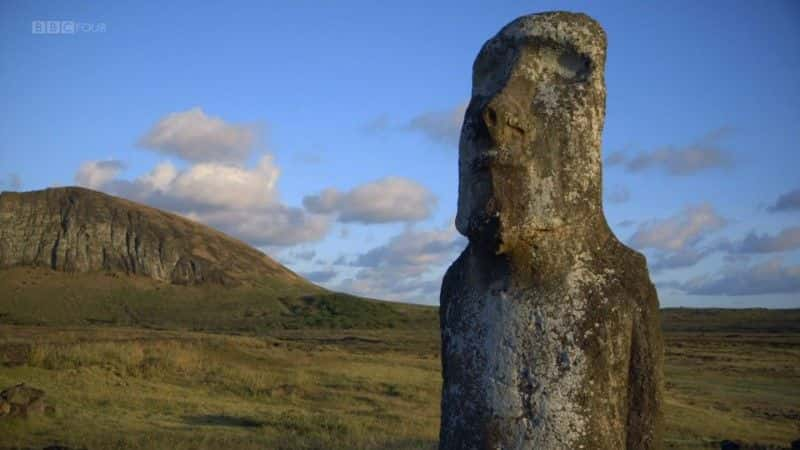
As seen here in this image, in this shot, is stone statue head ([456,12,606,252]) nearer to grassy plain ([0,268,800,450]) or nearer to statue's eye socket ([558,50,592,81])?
statue's eye socket ([558,50,592,81])

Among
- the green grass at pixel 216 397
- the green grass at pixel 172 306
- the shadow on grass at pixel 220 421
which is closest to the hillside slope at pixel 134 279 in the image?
the green grass at pixel 172 306

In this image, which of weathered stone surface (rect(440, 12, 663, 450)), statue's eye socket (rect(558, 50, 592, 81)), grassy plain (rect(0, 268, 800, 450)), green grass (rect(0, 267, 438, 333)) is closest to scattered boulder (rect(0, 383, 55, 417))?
grassy plain (rect(0, 268, 800, 450))

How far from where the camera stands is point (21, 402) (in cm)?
1324

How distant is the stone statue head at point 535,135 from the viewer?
3.22m

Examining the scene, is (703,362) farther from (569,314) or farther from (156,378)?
(569,314)

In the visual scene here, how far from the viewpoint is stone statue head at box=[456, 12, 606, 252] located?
3225 millimetres

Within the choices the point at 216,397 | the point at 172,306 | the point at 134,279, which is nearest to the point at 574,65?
the point at 216,397

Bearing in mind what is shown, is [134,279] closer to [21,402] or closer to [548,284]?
[21,402]

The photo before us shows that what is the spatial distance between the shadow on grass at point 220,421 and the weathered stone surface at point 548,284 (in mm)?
11539

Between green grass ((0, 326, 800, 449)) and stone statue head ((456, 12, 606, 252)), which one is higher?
stone statue head ((456, 12, 606, 252))

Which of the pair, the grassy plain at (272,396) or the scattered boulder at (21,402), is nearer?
the grassy plain at (272,396)

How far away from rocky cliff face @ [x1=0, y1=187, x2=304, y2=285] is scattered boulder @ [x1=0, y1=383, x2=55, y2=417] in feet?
208

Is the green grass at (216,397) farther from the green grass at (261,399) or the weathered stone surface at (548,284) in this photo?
the weathered stone surface at (548,284)

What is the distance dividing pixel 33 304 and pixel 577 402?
6748cm
